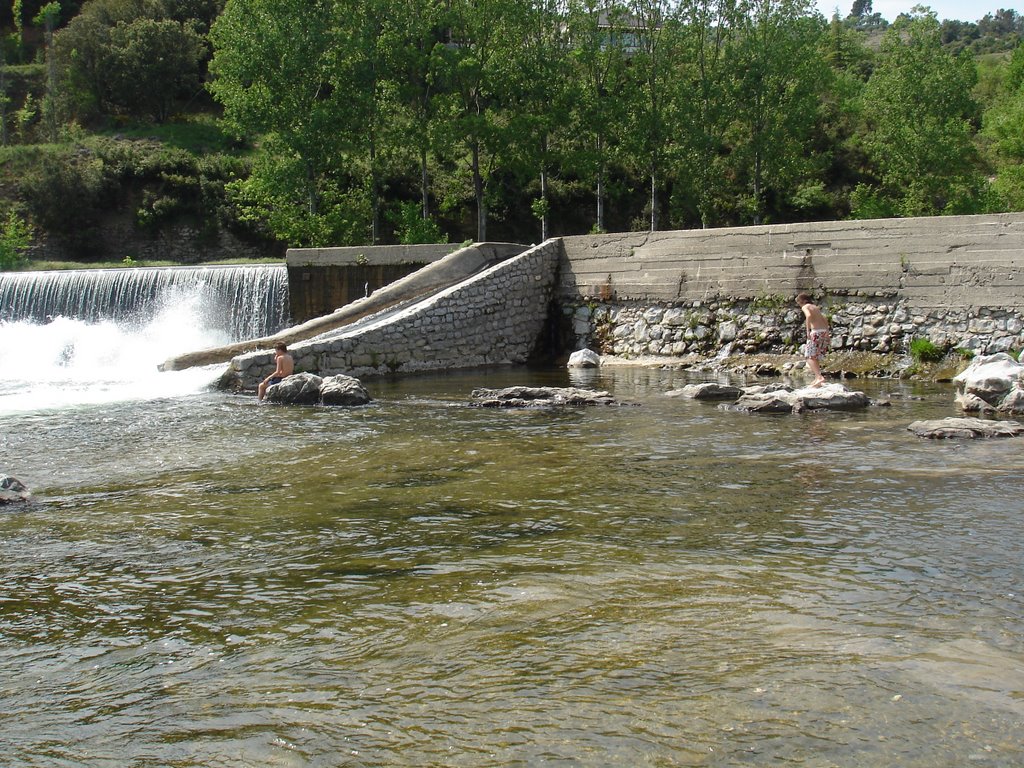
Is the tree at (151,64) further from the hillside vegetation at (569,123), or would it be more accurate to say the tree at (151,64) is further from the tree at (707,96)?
the tree at (707,96)

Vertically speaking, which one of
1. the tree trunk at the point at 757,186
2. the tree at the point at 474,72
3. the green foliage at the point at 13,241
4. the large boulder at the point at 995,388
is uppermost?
the tree at the point at 474,72

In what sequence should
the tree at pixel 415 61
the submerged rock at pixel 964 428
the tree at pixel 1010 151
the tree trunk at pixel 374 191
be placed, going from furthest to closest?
1. the tree trunk at pixel 374 191
2. the tree at pixel 1010 151
3. the tree at pixel 415 61
4. the submerged rock at pixel 964 428

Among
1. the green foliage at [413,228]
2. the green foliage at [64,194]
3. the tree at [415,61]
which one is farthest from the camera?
the green foliage at [64,194]

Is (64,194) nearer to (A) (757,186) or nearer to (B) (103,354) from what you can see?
(B) (103,354)

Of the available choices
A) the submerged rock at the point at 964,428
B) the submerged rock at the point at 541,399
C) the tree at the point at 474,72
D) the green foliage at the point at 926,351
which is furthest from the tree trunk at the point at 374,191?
the submerged rock at the point at 964,428

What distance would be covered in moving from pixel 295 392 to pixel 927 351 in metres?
8.69

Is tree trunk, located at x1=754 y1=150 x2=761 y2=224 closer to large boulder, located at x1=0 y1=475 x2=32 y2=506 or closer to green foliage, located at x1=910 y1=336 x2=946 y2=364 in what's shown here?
green foliage, located at x1=910 y1=336 x2=946 y2=364

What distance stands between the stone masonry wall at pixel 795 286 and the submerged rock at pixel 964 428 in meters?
4.31

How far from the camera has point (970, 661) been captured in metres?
3.94

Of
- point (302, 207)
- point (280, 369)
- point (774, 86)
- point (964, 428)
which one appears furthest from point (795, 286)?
point (302, 207)

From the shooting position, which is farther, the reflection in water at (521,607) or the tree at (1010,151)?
the tree at (1010,151)

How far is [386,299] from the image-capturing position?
17.0 metres

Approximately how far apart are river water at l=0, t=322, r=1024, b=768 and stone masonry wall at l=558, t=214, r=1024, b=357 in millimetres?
5386

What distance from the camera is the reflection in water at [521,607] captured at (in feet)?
11.4
